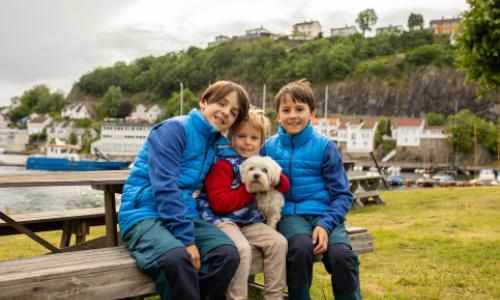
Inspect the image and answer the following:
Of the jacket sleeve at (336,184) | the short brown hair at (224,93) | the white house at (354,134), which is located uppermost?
the short brown hair at (224,93)

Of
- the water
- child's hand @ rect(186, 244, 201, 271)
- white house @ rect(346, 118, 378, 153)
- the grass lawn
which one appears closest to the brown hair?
child's hand @ rect(186, 244, 201, 271)

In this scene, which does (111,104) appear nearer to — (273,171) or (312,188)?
(312,188)

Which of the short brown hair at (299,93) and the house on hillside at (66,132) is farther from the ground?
the short brown hair at (299,93)

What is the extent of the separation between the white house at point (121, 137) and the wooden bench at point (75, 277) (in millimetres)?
88251

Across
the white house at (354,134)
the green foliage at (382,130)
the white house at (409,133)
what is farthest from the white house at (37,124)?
the white house at (409,133)

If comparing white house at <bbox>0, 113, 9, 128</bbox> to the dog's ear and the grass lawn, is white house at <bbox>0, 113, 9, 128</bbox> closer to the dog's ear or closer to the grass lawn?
the grass lawn

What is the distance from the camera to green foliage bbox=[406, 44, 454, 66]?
10031 centimetres

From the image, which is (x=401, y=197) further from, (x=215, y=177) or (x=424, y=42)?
(x=424, y=42)

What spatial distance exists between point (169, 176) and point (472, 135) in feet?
255

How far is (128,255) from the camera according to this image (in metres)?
2.68

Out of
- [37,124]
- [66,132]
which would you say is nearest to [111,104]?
[37,124]

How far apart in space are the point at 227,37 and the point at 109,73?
4623 centimetres

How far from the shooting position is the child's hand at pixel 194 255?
2543mm

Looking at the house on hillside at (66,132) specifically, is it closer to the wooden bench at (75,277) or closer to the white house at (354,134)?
the white house at (354,134)
